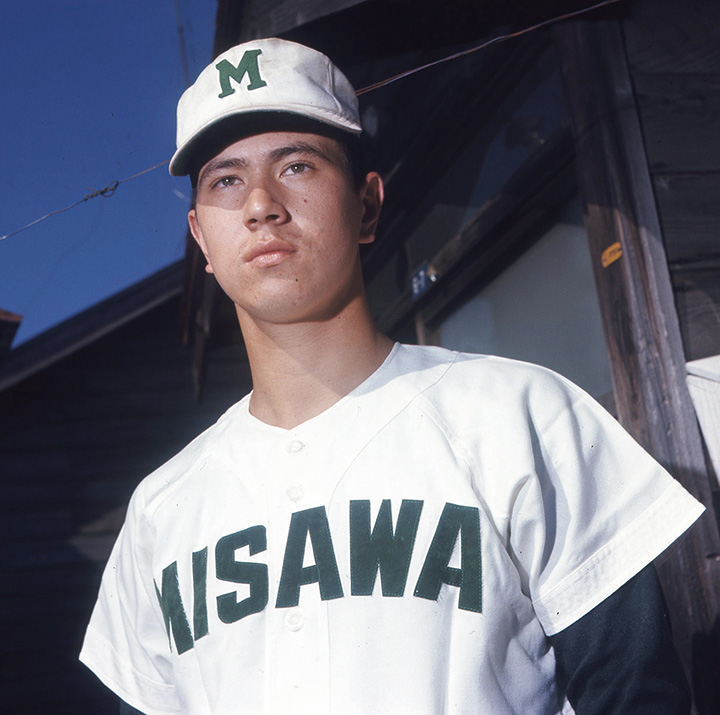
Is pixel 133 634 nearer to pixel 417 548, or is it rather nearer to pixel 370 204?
pixel 417 548

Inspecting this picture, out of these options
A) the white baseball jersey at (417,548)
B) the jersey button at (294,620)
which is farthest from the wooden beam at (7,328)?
the jersey button at (294,620)

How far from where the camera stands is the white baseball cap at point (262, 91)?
1.85 metres

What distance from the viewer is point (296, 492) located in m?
1.73

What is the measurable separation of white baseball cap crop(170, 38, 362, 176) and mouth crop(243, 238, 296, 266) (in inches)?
13.7

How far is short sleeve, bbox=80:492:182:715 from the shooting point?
1.96 meters

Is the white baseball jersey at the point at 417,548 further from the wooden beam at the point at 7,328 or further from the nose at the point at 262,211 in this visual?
the wooden beam at the point at 7,328

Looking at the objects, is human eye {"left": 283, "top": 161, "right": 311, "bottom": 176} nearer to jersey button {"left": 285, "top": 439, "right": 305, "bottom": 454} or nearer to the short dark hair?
the short dark hair

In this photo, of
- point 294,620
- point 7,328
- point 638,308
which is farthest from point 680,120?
point 7,328

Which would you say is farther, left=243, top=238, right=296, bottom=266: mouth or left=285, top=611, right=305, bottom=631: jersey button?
left=243, top=238, right=296, bottom=266: mouth

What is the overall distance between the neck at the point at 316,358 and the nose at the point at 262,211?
26 centimetres

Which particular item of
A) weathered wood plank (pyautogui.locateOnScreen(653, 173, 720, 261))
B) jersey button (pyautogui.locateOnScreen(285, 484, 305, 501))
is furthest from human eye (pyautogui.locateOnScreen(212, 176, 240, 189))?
weathered wood plank (pyautogui.locateOnScreen(653, 173, 720, 261))

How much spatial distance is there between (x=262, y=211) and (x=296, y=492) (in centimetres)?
62

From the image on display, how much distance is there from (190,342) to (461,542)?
18.7 feet

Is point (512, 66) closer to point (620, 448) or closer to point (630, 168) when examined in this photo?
point (630, 168)
